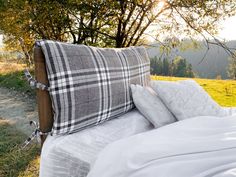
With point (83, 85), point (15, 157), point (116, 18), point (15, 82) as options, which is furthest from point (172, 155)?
point (15, 82)

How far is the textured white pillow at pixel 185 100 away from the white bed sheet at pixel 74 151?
14.9 inches

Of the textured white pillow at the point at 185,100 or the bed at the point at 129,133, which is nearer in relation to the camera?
the bed at the point at 129,133

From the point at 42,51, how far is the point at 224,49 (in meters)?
2.95

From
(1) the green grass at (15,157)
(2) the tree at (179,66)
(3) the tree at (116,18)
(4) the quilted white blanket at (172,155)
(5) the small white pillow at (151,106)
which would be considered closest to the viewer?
(4) the quilted white blanket at (172,155)

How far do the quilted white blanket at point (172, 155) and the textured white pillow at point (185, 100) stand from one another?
1.35ft

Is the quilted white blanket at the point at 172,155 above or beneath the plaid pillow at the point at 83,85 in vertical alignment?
beneath

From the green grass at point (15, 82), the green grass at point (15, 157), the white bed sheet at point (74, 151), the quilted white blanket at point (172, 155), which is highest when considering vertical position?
the quilted white blanket at point (172, 155)

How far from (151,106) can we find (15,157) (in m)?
1.39

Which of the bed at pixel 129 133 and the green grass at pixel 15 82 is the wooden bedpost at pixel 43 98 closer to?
the bed at pixel 129 133

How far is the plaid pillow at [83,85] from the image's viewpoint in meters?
1.71

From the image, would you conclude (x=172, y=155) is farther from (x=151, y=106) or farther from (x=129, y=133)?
(x=151, y=106)

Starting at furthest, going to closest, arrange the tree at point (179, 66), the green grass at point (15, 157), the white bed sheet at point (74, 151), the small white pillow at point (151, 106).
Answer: the tree at point (179, 66), the green grass at point (15, 157), the small white pillow at point (151, 106), the white bed sheet at point (74, 151)

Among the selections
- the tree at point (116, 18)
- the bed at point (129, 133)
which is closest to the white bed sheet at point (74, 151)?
the bed at point (129, 133)

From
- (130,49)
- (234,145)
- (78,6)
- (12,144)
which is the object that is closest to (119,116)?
(130,49)
